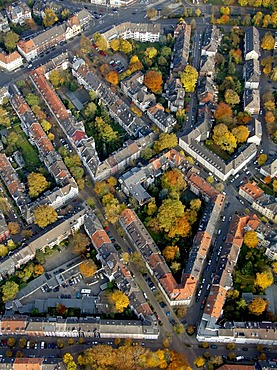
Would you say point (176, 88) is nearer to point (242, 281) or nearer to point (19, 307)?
point (242, 281)

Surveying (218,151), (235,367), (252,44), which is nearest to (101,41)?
(252,44)

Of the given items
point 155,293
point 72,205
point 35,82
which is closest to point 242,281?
point 155,293

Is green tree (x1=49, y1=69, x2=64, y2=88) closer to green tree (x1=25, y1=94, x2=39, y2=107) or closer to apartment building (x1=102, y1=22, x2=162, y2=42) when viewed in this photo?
green tree (x1=25, y1=94, x2=39, y2=107)

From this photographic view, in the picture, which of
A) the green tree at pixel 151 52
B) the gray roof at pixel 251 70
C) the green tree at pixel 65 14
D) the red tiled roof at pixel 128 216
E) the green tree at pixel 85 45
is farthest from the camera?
the green tree at pixel 65 14

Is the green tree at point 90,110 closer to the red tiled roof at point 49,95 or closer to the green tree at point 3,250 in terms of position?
the red tiled roof at point 49,95

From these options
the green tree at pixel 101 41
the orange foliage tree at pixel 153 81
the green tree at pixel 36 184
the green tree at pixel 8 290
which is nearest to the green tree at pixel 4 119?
the green tree at pixel 36 184

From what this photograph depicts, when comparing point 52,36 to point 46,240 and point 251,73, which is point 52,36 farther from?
point 46,240
